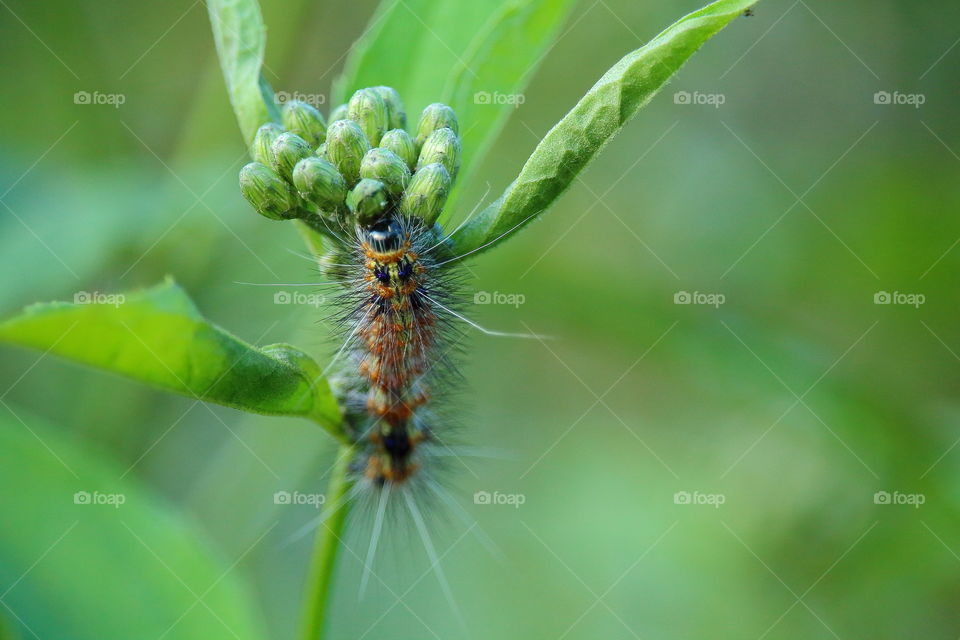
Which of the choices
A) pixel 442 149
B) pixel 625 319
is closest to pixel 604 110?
pixel 442 149

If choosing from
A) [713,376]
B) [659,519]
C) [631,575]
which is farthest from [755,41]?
[631,575]

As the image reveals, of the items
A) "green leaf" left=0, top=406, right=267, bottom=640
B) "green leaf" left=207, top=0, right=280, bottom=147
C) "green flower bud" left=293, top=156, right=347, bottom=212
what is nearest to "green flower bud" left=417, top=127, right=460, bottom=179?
"green flower bud" left=293, top=156, right=347, bottom=212

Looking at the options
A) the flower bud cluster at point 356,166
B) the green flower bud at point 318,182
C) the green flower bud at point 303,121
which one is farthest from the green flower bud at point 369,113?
the green flower bud at point 318,182

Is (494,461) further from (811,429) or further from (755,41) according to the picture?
(755,41)

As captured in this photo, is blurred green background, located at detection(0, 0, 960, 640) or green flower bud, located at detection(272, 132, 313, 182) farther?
blurred green background, located at detection(0, 0, 960, 640)

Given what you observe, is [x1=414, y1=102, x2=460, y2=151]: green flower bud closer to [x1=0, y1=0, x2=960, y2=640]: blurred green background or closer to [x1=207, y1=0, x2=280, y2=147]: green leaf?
[x1=207, y1=0, x2=280, y2=147]: green leaf

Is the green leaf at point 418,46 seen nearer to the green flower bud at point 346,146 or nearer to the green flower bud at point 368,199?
the green flower bud at point 346,146
